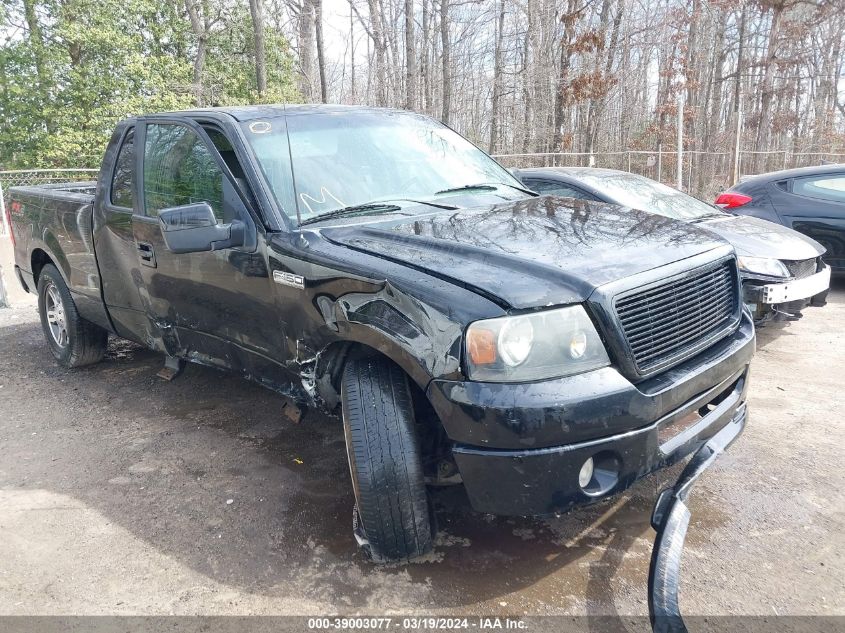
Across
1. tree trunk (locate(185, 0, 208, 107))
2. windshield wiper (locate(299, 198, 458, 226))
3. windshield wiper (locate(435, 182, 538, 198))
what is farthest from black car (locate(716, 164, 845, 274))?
tree trunk (locate(185, 0, 208, 107))

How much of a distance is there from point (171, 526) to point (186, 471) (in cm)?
60

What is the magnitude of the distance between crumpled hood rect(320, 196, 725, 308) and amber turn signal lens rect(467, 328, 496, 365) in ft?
0.43

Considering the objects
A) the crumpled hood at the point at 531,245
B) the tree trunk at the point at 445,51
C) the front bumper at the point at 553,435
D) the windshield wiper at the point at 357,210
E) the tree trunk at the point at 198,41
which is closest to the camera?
the front bumper at the point at 553,435

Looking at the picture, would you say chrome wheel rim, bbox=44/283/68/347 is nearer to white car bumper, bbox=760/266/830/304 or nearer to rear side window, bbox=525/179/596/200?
rear side window, bbox=525/179/596/200

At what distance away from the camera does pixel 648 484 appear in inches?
133

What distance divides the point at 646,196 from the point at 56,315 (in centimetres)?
526

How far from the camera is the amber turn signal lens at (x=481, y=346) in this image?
2.35 m

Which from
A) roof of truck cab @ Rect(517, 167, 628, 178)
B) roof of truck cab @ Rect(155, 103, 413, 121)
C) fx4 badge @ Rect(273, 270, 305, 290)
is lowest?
fx4 badge @ Rect(273, 270, 305, 290)

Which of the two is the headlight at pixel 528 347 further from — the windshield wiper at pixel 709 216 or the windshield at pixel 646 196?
the windshield wiper at pixel 709 216

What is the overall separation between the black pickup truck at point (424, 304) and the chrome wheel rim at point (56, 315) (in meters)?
1.44

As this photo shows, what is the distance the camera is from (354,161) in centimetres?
357

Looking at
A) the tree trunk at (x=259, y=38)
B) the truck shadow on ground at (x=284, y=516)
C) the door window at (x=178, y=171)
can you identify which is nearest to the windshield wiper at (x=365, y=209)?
the door window at (x=178, y=171)

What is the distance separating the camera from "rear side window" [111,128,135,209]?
432 centimetres

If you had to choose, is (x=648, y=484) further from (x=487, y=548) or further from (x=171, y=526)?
(x=171, y=526)
